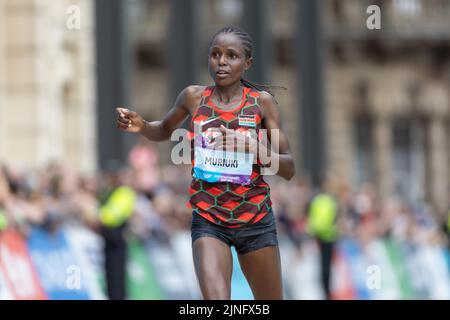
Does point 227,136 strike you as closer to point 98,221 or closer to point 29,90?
point 98,221

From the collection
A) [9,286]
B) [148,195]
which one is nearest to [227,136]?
[9,286]

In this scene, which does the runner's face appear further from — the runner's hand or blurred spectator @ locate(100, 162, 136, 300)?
blurred spectator @ locate(100, 162, 136, 300)

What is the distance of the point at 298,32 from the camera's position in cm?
2527

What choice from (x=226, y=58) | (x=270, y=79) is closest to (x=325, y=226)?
(x=270, y=79)

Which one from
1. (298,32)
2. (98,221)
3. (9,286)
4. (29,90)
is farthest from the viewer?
(298,32)

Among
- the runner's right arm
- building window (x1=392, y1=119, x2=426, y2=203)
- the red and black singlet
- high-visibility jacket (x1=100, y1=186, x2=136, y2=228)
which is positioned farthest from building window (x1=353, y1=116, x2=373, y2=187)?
the red and black singlet

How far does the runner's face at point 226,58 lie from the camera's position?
7887 mm

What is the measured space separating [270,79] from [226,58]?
15925 millimetres

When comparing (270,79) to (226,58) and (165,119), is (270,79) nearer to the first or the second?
(165,119)

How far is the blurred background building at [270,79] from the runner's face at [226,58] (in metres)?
5.24

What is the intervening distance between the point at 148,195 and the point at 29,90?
286 centimetres

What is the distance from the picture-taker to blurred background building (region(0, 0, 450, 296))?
19.9 meters

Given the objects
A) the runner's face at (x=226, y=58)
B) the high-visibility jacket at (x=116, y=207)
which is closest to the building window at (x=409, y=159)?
the high-visibility jacket at (x=116, y=207)

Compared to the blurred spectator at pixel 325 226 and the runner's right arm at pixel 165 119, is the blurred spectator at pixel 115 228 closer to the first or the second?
the blurred spectator at pixel 325 226
